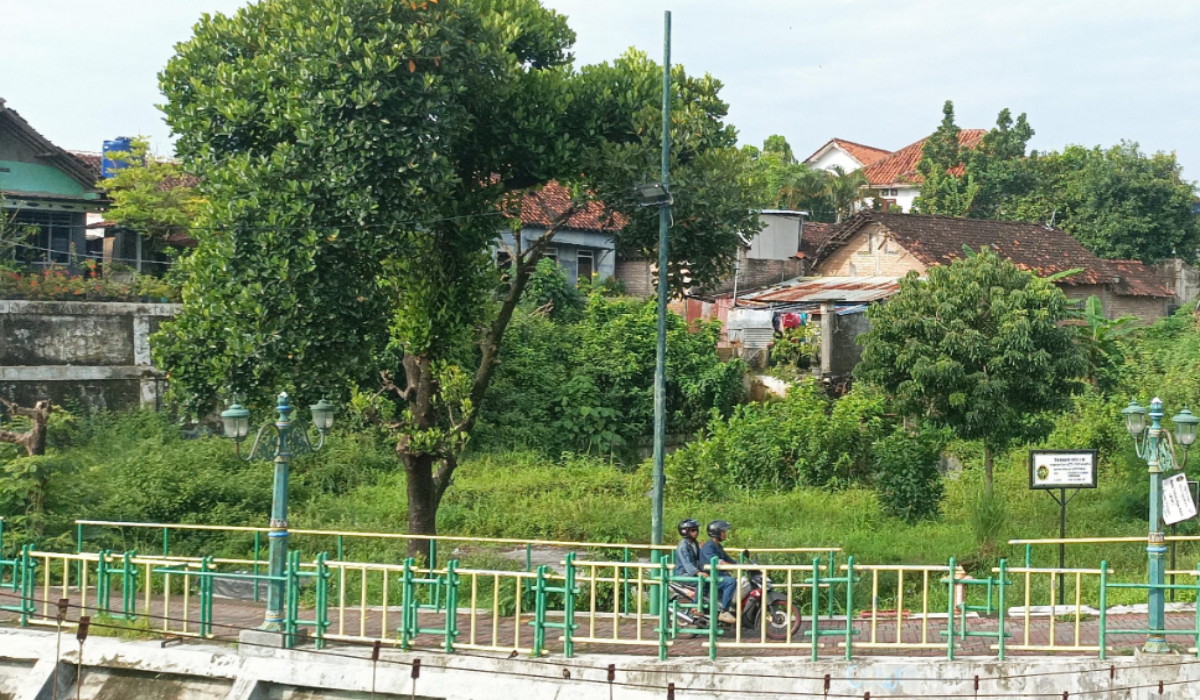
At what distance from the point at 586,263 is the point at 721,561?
2187 cm

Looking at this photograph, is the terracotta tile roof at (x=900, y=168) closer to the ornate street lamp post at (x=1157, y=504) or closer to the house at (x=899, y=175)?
the house at (x=899, y=175)

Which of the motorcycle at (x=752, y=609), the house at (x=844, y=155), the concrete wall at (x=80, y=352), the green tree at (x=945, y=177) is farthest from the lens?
the house at (x=844, y=155)

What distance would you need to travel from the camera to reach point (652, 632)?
41.8 feet

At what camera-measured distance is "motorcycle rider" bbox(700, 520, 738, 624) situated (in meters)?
11.9

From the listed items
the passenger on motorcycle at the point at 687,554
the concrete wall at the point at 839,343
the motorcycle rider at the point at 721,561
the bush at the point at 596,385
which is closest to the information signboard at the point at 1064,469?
the motorcycle rider at the point at 721,561

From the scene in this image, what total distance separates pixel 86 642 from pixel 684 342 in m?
16.4

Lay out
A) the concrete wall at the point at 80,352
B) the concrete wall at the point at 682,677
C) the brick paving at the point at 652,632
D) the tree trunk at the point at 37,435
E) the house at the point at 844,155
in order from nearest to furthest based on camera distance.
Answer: the concrete wall at the point at 682,677, the brick paving at the point at 652,632, the tree trunk at the point at 37,435, the concrete wall at the point at 80,352, the house at the point at 844,155

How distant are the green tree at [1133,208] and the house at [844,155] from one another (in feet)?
73.4

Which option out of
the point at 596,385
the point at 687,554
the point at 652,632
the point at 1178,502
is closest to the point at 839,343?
the point at 596,385

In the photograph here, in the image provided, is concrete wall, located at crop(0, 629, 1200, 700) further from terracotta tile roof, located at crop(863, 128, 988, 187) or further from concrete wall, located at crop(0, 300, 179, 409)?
terracotta tile roof, located at crop(863, 128, 988, 187)

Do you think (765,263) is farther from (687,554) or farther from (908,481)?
(687,554)

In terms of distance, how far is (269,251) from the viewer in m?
13.6

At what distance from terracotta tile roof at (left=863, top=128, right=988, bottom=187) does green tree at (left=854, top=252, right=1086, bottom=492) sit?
3121 centimetres

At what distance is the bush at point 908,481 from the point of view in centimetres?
1950
